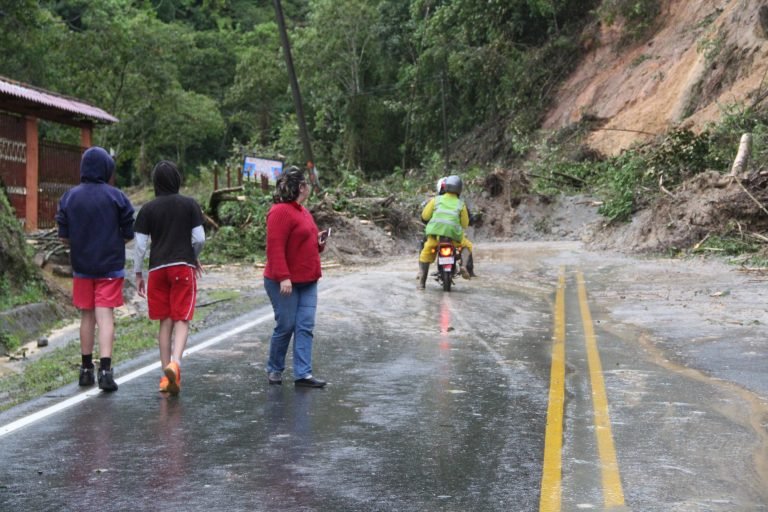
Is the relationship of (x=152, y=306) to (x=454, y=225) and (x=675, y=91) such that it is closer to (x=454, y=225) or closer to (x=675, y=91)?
(x=454, y=225)

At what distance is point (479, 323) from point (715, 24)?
29691mm

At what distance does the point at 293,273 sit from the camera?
9.09 meters

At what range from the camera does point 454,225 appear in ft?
55.8

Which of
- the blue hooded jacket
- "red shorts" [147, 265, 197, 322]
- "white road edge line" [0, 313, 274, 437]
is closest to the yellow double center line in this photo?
"red shorts" [147, 265, 197, 322]

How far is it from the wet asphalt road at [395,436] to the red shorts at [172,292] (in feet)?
2.13

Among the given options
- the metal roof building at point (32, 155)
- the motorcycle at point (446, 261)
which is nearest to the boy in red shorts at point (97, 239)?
the motorcycle at point (446, 261)

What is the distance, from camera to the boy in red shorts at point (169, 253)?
8891 millimetres

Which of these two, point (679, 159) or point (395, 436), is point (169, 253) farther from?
point (679, 159)

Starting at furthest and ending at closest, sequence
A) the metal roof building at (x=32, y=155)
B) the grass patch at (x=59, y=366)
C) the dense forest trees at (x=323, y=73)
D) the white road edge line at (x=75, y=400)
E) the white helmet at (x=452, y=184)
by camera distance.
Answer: the dense forest trees at (x=323, y=73) < the metal roof building at (x=32, y=155) < the white helmet at (x=452, y=184) < the grass patch at (x=59, y=366) < the white road edge line at (x=75, y=400)

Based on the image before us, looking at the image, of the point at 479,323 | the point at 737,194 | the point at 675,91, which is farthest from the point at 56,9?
the point at 479,323

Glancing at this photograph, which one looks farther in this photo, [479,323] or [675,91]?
[675,91]

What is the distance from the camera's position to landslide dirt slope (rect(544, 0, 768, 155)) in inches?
1364

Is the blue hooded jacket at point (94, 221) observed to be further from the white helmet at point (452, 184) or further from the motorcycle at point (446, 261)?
the white helmet at point (452, 184)

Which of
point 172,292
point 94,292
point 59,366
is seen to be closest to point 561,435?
point 172,292
